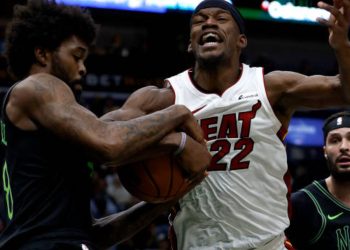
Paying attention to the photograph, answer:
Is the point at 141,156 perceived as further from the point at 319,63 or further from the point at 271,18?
the point at 319,63

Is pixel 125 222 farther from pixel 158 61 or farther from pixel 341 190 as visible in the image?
pixel 158 61

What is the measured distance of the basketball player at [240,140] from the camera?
153 inches

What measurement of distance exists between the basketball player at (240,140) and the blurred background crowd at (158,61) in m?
5.72

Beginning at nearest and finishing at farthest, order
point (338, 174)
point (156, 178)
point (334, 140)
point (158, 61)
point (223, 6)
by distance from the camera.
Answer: point (156, 178)
point (223, 6)
point (338, 174)
point (334, 140)
point (158, 61)

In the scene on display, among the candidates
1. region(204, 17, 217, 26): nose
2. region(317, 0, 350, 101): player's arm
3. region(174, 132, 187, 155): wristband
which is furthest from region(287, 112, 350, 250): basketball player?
region(174, 132, 187, 155): wristband

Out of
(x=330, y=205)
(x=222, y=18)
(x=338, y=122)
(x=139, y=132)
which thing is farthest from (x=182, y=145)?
(x=338, y=122)

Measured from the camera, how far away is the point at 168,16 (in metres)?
13.4

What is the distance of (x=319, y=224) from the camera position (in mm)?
4973

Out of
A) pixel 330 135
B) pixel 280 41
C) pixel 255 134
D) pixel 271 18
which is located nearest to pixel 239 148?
pixel 255 134

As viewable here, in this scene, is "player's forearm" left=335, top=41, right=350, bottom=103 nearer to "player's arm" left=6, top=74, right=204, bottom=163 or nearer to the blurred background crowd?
"player's arm" left=6, top=74, right=204, bottom=163

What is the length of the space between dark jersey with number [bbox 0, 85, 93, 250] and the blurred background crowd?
6.33 meters

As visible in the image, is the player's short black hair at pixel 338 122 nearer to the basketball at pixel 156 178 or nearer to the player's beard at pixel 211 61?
the player's beard at pixel 211 61

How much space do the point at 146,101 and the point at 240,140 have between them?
→ 1.84ft

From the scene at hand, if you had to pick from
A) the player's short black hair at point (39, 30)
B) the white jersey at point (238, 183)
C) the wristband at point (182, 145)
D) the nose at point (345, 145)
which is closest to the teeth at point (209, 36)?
the white jersey at point (238, 183)
